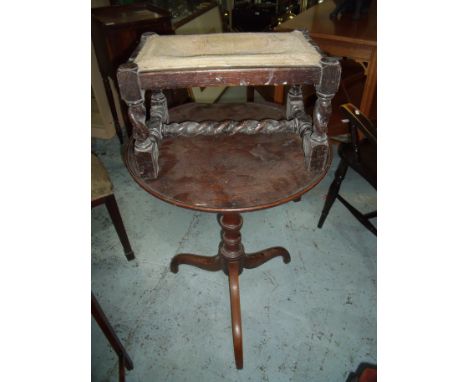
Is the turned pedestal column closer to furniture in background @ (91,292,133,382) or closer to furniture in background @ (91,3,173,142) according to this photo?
furniture in background @ (91,292,133,382)

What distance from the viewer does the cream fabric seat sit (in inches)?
41.8

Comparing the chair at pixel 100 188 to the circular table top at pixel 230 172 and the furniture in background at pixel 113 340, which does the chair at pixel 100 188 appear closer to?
the circular table top at pixel 230 172

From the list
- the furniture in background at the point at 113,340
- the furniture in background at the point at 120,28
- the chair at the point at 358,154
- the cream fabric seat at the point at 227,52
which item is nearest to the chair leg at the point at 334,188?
the chair at the point at 358,154

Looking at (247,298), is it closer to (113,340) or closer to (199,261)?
(199,261)

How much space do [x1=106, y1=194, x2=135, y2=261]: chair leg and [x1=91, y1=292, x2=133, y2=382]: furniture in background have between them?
2.18ft

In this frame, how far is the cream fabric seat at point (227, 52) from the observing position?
106cm

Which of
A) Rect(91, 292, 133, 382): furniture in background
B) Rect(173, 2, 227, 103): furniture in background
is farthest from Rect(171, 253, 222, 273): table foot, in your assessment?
Rect(173, 2, 227, 103): furniture in background

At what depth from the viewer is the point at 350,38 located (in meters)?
2.41

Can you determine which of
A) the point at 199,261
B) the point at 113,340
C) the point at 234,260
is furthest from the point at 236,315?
the point at 113,340

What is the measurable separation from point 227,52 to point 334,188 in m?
1.31

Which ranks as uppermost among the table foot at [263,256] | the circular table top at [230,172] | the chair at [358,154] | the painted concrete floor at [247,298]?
the circular table top at [230,172]

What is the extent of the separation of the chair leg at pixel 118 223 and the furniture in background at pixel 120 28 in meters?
1.25

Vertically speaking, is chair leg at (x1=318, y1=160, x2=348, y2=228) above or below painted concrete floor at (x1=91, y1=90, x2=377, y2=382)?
above

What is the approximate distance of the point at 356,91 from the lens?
324cm
